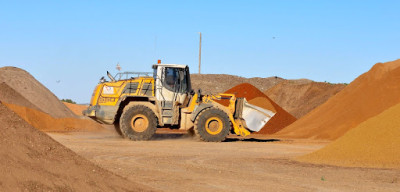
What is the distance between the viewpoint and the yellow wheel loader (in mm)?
21922

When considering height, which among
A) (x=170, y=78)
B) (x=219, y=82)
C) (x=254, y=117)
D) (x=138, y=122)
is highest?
(x=219, y=82)

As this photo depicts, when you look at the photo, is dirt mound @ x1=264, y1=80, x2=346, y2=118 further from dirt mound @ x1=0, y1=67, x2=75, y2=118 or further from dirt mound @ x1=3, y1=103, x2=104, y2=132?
dirt mound @ x1=3, y1=103, x2=104, y2=132

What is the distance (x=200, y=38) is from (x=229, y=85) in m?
8.22

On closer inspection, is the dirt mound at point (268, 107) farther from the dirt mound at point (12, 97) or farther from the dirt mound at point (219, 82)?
the dirt mound at point (219, 82)

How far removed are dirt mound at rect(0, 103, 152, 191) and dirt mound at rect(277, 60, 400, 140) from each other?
17.9 m

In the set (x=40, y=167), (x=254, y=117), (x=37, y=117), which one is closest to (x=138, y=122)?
(x=254, y=117)

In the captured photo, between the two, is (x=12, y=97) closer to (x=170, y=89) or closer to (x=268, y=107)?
(x=170, y=89)

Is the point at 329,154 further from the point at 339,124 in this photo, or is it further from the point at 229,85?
the point at 229,85

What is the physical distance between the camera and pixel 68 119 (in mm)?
33500

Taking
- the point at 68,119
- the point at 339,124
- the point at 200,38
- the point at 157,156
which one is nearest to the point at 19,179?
the point at 157,156

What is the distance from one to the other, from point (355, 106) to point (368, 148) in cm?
1237

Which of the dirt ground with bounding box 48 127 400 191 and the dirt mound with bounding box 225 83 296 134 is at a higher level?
the dirt mound with bounding box 225 83 296 134

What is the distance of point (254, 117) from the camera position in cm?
2242

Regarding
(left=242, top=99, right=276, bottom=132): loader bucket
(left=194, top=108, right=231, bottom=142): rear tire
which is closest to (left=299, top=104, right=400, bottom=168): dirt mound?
(left=242, top=99, right=276, bottom=132): loader bucket
